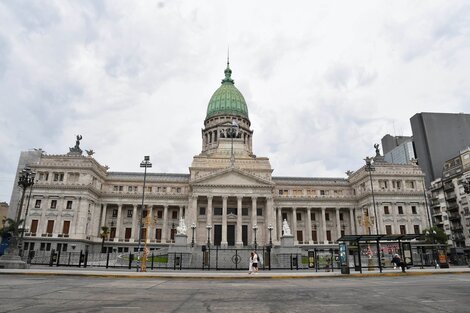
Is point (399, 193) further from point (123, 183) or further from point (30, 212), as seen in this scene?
point (30, 212)

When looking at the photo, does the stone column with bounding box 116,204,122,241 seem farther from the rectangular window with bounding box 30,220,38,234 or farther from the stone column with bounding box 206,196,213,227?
the stone column with bounding box 206,196,213,227

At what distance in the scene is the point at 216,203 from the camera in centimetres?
6512

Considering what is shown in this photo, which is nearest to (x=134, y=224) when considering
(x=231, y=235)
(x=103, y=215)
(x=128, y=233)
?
(x=128, y=233)

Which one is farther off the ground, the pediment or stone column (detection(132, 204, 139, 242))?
the pediment

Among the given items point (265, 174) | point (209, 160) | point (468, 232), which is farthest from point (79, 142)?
point (468, 232)

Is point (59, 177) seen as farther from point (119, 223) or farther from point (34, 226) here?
point (119, 223)

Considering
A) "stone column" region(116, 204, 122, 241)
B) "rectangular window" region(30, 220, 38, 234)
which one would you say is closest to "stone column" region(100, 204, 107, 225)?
"stone column" region(116, 204, 122, 241)

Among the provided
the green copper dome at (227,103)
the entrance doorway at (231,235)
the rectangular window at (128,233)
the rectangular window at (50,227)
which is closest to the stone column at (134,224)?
the rectangular window at (128,233)

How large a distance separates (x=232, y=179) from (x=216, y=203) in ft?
21.9

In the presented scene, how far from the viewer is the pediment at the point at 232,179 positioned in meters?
61.6

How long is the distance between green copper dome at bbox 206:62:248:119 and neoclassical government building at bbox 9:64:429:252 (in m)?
15.2

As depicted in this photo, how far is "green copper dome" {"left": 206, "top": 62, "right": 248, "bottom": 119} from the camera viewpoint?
86688mm

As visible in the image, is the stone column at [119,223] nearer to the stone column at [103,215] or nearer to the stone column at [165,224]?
the stone column at [103,215]

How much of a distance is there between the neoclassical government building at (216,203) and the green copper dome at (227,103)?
15.2m
